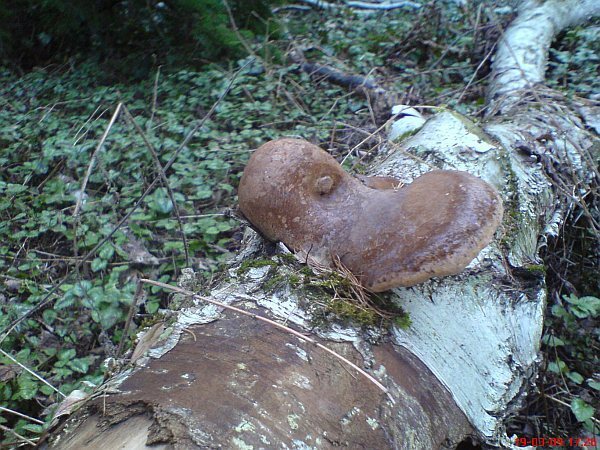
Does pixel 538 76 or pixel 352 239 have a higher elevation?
pixel 352 239

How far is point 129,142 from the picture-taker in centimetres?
431

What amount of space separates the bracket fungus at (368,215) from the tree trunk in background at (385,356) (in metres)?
0.21

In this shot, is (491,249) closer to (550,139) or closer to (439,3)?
(550,139)

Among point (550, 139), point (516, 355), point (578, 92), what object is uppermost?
point (550, 139)

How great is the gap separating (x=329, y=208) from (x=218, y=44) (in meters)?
3.46

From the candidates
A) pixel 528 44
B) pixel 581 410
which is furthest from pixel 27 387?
pixel 528 44

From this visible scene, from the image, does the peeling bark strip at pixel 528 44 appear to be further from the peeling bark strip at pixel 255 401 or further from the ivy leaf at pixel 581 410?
the peeling bark strip at pixel 255 401

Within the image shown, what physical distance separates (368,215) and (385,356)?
520 mm

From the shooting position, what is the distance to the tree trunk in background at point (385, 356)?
47.1 inches

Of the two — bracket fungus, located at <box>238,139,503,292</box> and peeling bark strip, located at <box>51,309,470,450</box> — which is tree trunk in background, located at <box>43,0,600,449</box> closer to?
peeling bark strip, located at <box>51,309,470,450</box>

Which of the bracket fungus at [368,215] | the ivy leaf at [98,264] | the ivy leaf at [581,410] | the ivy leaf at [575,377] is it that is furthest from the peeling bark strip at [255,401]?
the ivy leaf at [98,264]

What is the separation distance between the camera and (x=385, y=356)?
1.57 m

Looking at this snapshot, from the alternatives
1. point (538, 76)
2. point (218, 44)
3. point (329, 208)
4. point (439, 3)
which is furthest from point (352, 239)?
point (439, 3)

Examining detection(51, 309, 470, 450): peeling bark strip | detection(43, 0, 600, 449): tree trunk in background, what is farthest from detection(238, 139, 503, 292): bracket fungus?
detection(51, 309, 470, 450): peeling bark strip
